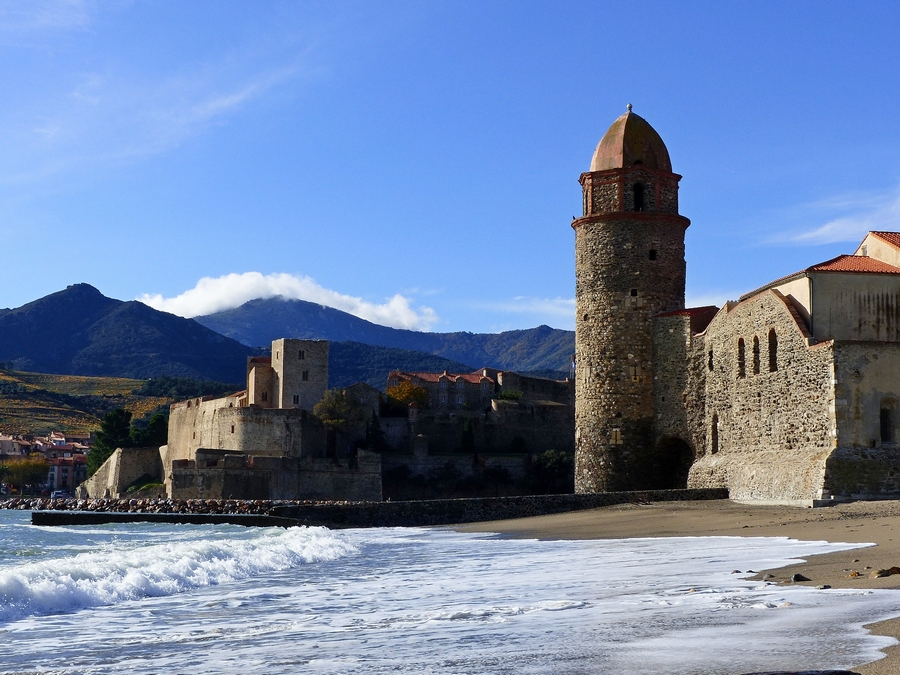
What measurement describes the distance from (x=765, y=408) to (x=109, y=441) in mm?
48786

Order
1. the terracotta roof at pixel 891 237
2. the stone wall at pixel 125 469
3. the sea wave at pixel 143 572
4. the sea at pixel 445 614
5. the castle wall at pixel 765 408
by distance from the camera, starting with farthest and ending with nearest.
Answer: the stone wall at pixel 125 469, the terracotta roof at pixel 891 237, the castle wall at pixel 765 408, the sea wave at pixel 143 572, the sea at pixel 445 614

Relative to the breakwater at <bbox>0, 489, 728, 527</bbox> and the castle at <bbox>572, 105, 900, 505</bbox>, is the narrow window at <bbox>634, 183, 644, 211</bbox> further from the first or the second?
the breakwater at <bbox>0, 489, 728, 527</bbox>

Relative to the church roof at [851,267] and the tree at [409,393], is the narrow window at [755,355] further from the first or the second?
the tree at [409,393]

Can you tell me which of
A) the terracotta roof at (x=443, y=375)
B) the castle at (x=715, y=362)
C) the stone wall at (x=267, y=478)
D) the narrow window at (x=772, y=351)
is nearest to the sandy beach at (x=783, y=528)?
the castle at (x=715, y=362)

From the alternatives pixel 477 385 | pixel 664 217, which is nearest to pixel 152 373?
pixel 477 385

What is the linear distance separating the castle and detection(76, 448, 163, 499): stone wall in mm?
31342

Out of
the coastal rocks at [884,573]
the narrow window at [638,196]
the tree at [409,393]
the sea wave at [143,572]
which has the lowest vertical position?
the sea wave at [143,572]

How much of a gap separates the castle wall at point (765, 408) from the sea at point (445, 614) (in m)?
7.62

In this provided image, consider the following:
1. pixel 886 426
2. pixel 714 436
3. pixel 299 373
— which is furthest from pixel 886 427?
pixel 299 373

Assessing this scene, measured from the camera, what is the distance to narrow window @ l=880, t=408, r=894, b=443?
21.9m

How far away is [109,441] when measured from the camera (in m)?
65.6

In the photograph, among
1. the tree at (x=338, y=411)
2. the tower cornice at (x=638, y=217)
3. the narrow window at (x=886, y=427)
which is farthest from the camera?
the tree at (x=338, y=411)

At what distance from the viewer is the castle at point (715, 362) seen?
21.7 metres

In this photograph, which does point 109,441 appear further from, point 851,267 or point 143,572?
point 143,572
